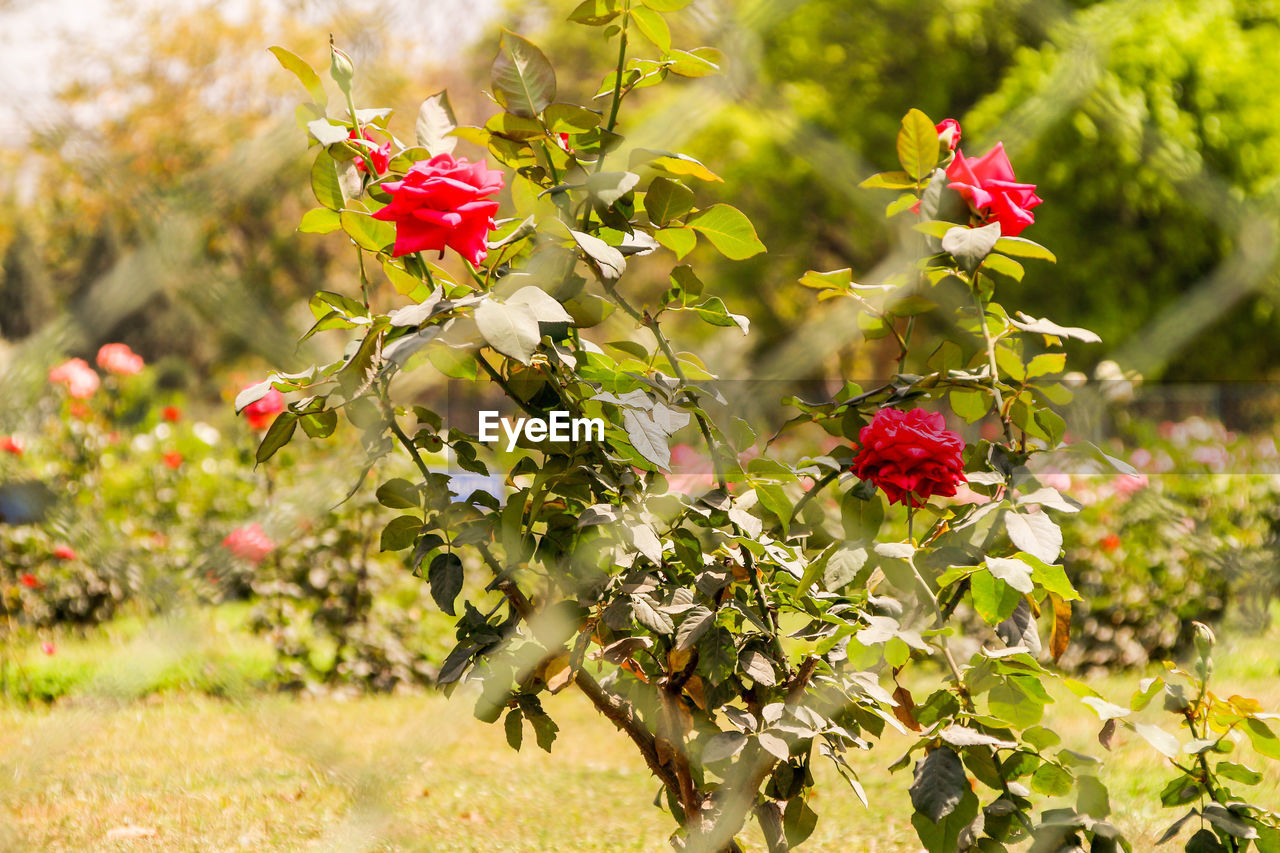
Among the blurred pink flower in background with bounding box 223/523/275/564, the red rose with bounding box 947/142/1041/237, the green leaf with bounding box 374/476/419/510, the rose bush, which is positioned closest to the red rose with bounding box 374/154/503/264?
the rose bush

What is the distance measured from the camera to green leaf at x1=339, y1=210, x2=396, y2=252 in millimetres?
736

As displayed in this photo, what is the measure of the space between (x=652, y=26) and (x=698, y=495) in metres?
0.34

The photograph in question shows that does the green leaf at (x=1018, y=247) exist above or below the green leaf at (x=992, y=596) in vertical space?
above

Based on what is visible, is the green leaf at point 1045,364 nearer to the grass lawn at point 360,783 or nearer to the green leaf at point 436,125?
the green leaf at point 436,125

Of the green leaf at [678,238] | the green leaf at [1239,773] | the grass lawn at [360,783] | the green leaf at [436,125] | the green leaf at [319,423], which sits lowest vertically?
the grass lawn at [360,783]

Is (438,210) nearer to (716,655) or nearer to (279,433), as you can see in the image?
(279,433)

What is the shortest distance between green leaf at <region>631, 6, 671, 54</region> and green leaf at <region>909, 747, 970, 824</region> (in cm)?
52

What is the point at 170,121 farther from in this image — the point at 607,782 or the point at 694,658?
the point at 694,658

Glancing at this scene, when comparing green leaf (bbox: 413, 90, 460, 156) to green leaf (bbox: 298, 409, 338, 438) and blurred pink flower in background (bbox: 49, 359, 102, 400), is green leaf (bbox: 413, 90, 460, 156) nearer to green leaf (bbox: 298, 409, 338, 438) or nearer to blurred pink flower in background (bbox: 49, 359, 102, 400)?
green leaf (bbox: 298, 409, 338, 438)

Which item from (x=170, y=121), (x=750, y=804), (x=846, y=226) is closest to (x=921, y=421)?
(x=750, y=804)

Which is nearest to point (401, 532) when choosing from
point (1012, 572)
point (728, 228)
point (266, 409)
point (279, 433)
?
point (279, 433)

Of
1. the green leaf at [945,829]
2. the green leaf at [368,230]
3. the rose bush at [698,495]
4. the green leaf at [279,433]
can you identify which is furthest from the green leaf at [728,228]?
→ the green leaf at [945,829]

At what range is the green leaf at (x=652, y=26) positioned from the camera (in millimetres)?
724

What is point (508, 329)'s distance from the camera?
0.60m
